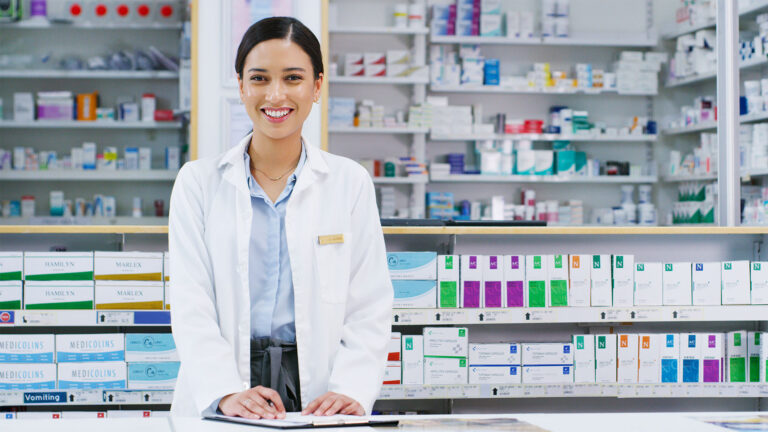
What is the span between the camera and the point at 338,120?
6.96 meters

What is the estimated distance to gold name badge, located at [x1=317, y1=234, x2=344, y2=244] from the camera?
1833 millimetres

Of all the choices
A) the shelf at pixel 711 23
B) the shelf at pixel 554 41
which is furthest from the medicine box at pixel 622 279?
the shelf at pixel 554 41

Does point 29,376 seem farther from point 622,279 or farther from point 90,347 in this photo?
point 622,279

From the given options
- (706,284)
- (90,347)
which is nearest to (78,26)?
(90,347)

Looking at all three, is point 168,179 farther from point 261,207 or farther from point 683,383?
point 261,207

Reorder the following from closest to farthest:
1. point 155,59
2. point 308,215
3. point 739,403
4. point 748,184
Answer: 1. point 308,215
2. point 739,403
3. point 748,184
4. point 155,59

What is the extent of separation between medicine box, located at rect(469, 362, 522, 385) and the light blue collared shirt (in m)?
1.71

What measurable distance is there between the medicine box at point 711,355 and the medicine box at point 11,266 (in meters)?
2.83

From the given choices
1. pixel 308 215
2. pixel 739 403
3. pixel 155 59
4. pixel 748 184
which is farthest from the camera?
pixel 155 59

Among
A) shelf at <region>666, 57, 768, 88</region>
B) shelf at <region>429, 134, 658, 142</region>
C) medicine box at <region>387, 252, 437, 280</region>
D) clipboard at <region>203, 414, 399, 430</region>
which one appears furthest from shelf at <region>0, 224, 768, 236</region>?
shelf at <region>429, 134, 658, 142</region>

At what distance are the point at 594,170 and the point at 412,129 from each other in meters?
1.73

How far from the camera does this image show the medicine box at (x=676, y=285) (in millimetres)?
3408

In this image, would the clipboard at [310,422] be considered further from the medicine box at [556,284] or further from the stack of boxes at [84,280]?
the medicine box at [556,284]

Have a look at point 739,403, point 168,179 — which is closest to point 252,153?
point 739,403
